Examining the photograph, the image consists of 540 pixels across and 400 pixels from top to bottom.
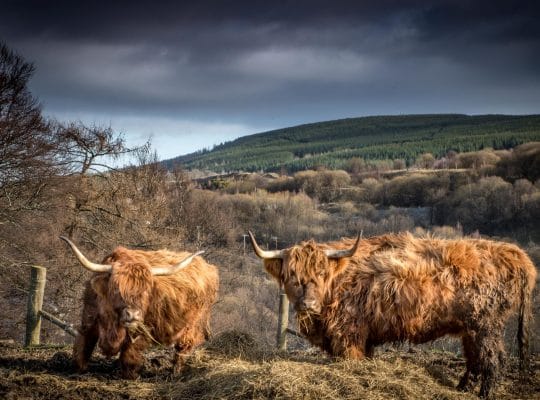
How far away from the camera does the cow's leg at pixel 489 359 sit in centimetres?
511

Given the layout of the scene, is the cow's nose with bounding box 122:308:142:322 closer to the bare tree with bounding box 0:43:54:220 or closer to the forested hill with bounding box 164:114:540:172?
the bare tree with bounding box 0:43:54:220

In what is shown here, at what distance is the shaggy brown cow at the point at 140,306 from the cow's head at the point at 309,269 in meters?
1.07

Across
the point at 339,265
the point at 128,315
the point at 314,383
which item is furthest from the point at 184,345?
the point at 339,265

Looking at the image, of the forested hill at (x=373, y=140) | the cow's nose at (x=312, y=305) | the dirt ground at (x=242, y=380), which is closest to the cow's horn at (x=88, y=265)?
the dirt ground at (x=242, y=380)

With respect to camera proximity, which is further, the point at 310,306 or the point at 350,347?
the point at 350,347

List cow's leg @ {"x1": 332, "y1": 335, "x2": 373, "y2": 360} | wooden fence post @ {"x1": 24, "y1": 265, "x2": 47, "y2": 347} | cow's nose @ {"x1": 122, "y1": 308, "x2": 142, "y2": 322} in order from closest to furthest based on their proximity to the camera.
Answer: cow's nose @ {"x1": 122, "y1": 308, "x2": 142, "y2": 322}
cow's leg @ {"x1": 332, "y1": 335, "x2": 373, "y2": 360}
wooden fence post @ {"x1": 24, "y1": 265, "x2": 47, "y2": 347}

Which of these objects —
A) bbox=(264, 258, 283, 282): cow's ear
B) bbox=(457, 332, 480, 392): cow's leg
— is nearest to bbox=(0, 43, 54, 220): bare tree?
bbox=(264, 258, 283, 282): cow's ear

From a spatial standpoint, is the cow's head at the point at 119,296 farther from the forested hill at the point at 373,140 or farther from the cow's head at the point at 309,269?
the forested hill at the point at 373,140

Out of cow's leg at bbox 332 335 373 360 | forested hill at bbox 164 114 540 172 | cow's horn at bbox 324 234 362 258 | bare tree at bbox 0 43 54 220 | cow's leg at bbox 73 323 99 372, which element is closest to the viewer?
cow's leg at bbox 332 335 373 360

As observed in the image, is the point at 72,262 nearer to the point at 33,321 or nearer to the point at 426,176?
the point at 33,321

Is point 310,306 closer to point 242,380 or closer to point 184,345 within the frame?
point 242,380

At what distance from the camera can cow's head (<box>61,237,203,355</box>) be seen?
5172 mm

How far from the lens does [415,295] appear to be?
5.18m

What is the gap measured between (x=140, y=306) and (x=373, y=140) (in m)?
149
